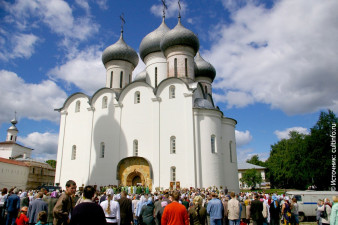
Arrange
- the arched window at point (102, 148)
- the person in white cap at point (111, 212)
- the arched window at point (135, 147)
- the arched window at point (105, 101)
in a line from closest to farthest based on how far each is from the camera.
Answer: the person in white cap at point (111, 212) < the arched window at point (135, 147) < the arched window at point (102, 148) < the arched window at point (105, 101)

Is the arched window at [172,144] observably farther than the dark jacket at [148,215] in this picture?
Yes

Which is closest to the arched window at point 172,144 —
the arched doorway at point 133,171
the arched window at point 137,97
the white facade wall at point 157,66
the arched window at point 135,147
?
the arched doorway at point 133,171

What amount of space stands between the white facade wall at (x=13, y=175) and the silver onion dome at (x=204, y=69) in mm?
22770

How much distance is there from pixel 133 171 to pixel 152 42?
492 inches

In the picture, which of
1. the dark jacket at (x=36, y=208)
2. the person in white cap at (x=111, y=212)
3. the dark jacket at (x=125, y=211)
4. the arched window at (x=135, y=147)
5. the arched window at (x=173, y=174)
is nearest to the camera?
the person in white cap at (x=111, y=212)

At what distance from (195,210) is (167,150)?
12955 mm

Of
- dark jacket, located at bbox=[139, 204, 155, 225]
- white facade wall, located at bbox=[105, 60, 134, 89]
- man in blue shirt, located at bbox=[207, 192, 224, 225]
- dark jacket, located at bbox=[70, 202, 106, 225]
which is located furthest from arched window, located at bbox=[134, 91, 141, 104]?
dark jacket, located at bbox=[70, 202, 106, 225]

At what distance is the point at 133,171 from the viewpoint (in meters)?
20.7

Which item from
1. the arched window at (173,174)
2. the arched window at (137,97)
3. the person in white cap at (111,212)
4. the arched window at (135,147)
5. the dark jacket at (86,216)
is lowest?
the person in white cap at (111,212)

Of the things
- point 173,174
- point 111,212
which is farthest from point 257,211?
point 173,174

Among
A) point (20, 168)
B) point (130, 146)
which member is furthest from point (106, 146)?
point (20, 168)

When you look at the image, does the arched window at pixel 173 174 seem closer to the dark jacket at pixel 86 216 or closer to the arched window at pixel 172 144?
the arched window at pixel 172 144

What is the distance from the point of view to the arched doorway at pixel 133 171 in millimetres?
20297

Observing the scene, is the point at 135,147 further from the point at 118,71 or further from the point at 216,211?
the point at 216,211
